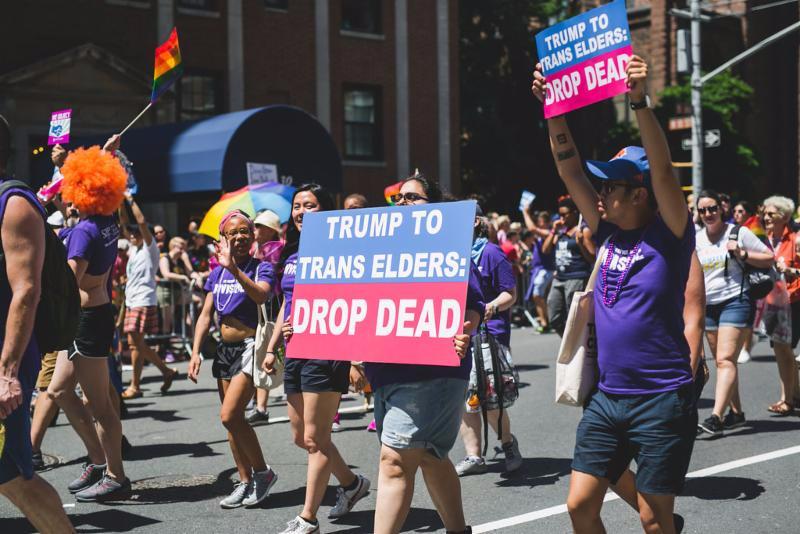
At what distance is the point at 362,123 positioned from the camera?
26.0m

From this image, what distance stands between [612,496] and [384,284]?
2.63 metres

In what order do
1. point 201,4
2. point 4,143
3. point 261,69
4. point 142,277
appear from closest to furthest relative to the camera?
point 4,143 < point 142,277 < point 201,4 < point 261,69

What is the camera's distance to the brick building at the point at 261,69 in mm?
20219

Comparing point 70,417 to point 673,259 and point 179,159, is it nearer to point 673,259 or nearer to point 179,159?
point 673,259

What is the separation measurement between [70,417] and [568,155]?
4.08 metres

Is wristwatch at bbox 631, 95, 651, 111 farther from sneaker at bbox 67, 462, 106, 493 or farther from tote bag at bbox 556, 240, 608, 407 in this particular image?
sneaker at bbox 67, 462, 106, 493

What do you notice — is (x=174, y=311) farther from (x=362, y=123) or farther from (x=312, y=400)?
(x=362, y=123)

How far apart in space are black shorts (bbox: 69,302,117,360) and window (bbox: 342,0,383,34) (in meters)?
20.0

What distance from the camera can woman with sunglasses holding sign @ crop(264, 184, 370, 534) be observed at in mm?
5543

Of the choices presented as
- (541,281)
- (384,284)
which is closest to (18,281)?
(384,284)

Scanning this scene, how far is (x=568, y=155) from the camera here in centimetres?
453

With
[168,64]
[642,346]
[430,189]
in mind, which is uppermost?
[168,64]

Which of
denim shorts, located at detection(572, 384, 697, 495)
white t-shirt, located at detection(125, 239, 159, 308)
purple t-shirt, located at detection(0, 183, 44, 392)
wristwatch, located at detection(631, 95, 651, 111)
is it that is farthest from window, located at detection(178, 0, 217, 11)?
denim shorts, located at detection(572, 384, 697, 495)

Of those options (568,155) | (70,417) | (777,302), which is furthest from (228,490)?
(777,302)
